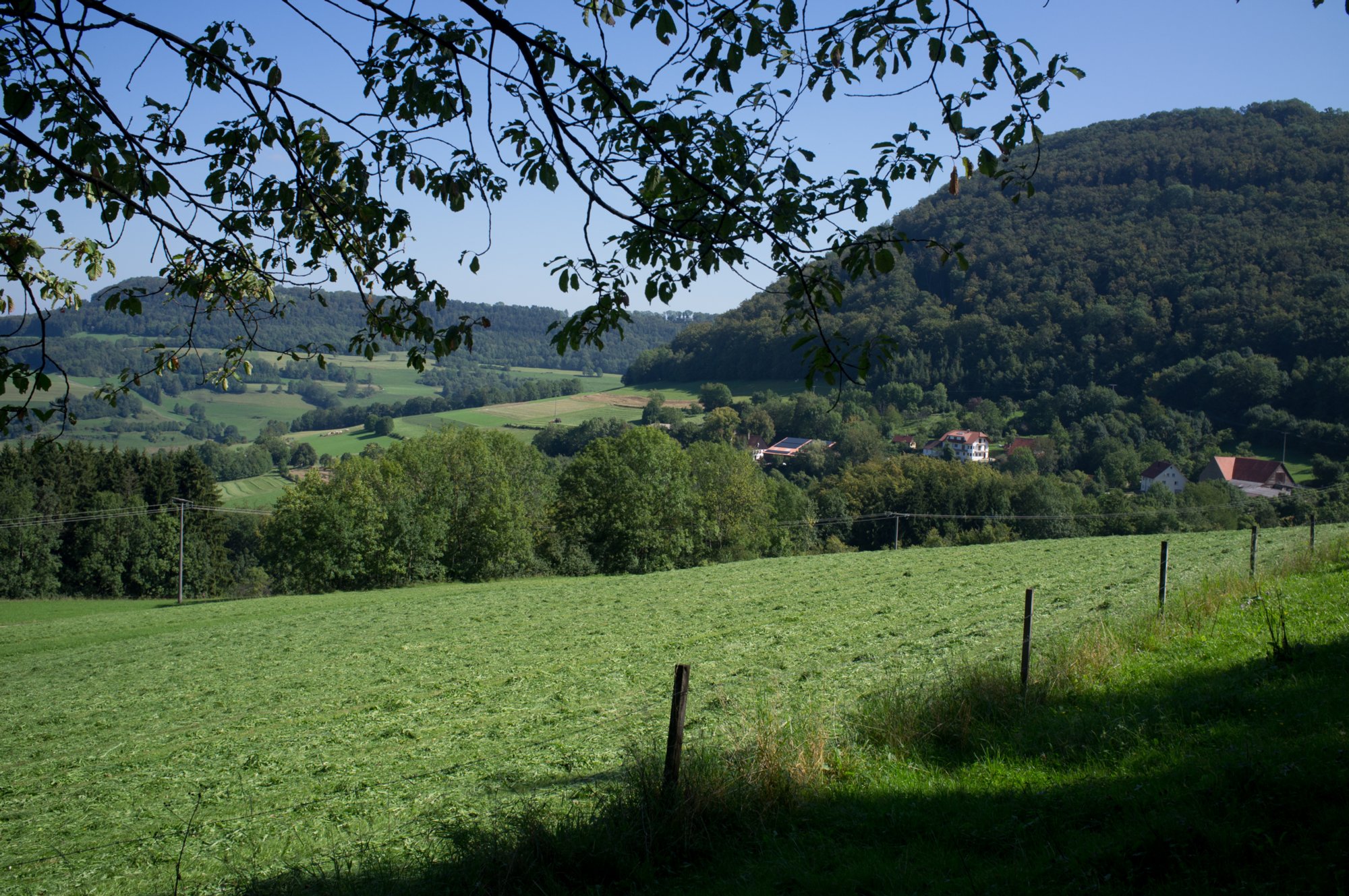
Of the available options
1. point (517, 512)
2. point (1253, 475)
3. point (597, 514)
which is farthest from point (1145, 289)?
point (517, 512)

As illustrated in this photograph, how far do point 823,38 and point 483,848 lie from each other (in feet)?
15.9

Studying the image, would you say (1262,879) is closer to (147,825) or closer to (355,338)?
(355,338)

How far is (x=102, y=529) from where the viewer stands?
151ft

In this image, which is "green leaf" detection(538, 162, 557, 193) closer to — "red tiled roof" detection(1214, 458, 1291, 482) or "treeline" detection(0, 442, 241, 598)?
"treeline" detection(0, 442, 241, 598)

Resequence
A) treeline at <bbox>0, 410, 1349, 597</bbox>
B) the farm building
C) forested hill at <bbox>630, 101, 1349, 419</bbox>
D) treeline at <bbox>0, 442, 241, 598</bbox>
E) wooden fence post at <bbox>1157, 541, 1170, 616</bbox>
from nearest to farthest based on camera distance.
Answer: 1. wooden fence post at <bbox>1157, 541, 1170, 616</bbox>
2. treeline at <bbox>0, 410, 1349, 597</bbox>
3. treeline at <bbox>0, 442, 241, 598</bbox>
4. forested hill at <bbox>630, 101, 1349, 419</bbox>
5. the farm building

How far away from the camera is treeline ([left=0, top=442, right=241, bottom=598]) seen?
4409 cm

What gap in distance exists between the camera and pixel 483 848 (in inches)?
181

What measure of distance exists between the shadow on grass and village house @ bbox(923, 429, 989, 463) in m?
71.2

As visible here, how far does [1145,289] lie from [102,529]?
101 metres

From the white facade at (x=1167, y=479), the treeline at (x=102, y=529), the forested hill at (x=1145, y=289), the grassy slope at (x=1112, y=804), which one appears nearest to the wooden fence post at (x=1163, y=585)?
the grassy slope at (x=1112, y=804)

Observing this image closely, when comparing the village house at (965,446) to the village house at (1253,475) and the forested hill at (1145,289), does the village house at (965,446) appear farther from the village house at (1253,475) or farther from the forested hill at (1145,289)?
the village house at (1253,475)

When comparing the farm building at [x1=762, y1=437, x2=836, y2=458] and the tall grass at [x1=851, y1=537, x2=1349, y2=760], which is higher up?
the tall grass at [x1=851, y1=537, x2=1349, y2=760]

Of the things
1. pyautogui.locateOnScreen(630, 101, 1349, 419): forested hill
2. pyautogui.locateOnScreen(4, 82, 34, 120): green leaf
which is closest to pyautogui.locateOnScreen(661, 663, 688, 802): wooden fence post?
pyautogui.locateOnScreen(4, 82, 34, 120): green leaf

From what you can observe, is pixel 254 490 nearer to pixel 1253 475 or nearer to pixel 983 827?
pixel 983 827
